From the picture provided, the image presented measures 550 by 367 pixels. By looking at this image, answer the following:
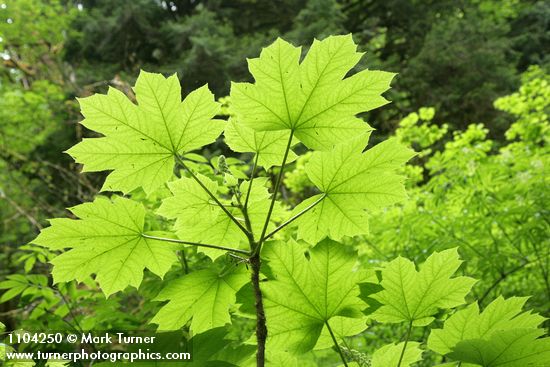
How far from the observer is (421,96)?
1118 cm

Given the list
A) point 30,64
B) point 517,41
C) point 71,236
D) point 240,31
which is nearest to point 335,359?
point 71,236

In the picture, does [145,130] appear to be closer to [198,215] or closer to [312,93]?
[198,215]

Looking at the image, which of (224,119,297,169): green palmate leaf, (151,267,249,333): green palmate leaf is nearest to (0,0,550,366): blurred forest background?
(224,119,297,169): green palmate leaf

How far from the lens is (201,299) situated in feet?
2.81

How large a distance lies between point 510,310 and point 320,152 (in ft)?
1.44

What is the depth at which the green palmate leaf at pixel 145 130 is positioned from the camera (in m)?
0.80

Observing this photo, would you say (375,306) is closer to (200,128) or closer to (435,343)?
(435,343)

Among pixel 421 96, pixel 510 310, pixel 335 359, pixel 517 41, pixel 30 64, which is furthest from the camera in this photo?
pixel 517 41

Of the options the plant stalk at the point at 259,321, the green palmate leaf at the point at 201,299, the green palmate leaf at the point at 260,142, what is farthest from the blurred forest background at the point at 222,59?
the plant stalk at the point at 259,321

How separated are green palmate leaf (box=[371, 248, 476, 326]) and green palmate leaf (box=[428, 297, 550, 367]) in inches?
1.5

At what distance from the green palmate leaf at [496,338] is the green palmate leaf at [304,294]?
163mm

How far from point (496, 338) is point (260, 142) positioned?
0.54m

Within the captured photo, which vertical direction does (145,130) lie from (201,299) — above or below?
above

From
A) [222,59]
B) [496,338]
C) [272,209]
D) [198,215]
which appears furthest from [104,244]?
[222,59]
